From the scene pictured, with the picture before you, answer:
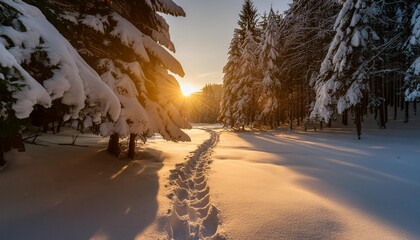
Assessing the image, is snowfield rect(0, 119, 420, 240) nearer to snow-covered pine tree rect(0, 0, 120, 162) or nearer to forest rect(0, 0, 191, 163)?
forest rect(0, 0, 191, 163)

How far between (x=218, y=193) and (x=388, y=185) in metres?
4.18

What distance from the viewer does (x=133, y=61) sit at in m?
Result: 8.40

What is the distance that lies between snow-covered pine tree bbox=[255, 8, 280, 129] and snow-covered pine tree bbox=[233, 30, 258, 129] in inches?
70.9

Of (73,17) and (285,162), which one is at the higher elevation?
(73,17)

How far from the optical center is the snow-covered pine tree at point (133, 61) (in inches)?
291

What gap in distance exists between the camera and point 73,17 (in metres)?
7.48

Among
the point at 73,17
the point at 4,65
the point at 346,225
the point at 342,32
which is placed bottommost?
Answer: the point at 346,225

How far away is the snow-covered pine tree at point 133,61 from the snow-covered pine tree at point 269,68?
2125cm

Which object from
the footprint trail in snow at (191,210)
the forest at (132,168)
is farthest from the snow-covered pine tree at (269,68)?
the footprint trail in snow at (191,210)

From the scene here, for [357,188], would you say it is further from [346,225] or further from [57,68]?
[57,68]

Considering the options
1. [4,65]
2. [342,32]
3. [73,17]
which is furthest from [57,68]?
[342,32]

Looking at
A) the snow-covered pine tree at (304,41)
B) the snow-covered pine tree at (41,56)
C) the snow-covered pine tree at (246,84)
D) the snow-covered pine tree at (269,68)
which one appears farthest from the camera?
the snow-covered pine tree at (246,84)

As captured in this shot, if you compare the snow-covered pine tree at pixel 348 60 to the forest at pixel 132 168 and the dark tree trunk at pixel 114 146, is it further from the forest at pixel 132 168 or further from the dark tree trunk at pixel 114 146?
the dark tree trunk at pixel 114 146

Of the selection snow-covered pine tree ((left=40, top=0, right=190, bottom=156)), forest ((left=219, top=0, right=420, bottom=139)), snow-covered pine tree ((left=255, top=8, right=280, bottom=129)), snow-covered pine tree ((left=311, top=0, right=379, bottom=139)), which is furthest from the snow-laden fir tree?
snow-covered pine tree ((left=255, top=8, right=280, bottom=129))
